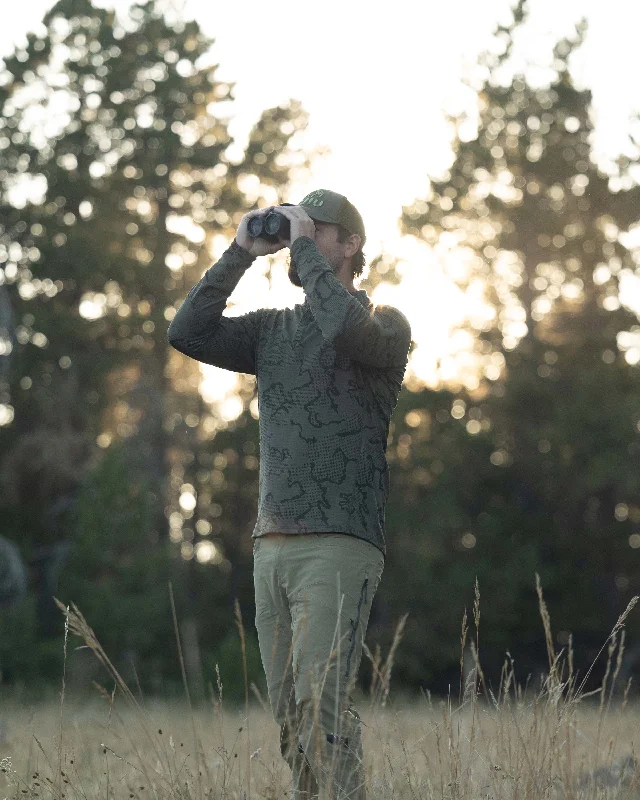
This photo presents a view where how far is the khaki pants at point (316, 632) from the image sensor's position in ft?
10.4

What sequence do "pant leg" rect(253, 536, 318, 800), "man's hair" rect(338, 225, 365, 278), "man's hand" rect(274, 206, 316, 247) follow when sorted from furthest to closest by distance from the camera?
"man's hair" rect(338, 225, 365, 278) → "man's hand" rect(274, 206, 316, 247) → "pant leg" rect(253, 536, 318, 800)

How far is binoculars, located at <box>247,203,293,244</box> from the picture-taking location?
368 centimetres

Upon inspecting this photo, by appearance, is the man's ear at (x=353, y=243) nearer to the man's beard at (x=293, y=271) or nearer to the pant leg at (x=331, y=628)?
the man's beard at (x=293, y=271)

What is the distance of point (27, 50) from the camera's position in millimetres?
24828

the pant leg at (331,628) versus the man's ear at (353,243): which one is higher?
the man's ear at (353,243)

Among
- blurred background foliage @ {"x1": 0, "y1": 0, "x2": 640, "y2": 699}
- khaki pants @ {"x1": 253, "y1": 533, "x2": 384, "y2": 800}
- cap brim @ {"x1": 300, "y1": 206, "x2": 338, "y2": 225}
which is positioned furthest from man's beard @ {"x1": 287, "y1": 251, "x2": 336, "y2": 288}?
blurred background foliage @ {"x1": 0, "y1": 0, "x2": 640, "y2": 699}

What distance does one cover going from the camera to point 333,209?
372cm

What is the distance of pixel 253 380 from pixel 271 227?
1951 cm

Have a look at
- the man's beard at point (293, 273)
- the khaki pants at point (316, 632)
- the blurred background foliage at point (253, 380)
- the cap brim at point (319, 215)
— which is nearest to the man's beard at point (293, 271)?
the man's beard at point (293, 273)

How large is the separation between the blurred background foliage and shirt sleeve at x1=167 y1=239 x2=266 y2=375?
17509 millimetres

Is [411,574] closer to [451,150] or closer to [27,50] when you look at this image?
[451,150]

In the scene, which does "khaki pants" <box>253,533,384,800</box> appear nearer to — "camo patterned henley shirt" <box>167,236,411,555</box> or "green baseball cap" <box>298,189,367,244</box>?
"camo patterned henley shirt" <box>167,236,411,555</box>

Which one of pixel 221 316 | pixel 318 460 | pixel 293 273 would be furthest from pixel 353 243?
pixel 318 460

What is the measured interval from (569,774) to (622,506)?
2176cm
